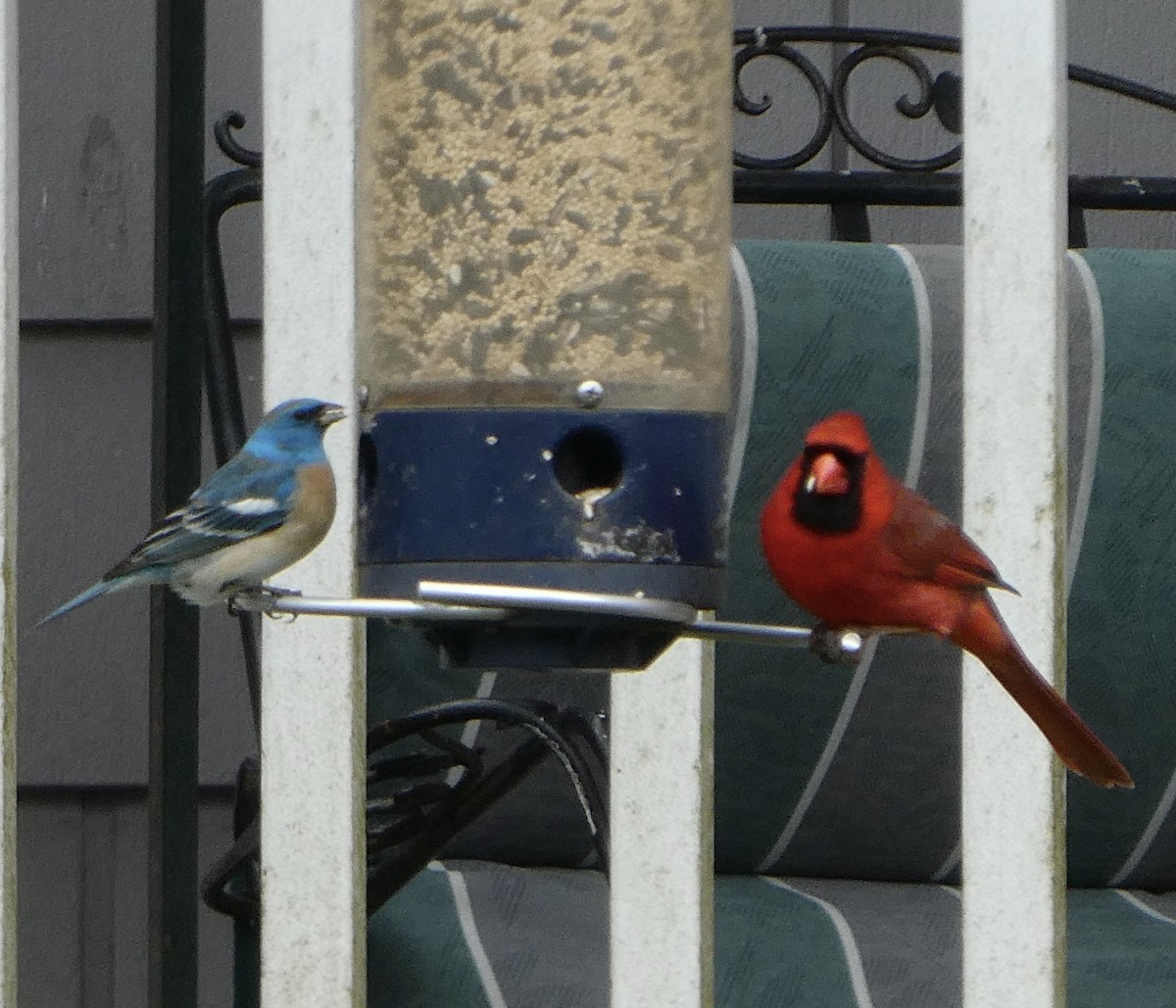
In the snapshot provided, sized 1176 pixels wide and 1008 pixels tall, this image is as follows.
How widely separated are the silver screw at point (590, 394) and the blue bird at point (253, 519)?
349mm

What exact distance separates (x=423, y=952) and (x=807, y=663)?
0.74 m

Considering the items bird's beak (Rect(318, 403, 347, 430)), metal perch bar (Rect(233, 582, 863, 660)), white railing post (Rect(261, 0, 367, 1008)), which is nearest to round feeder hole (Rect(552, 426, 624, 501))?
metal perch bar (Rect(233, 582, 863, 660))

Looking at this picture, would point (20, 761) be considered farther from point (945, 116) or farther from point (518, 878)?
point (945, 116)

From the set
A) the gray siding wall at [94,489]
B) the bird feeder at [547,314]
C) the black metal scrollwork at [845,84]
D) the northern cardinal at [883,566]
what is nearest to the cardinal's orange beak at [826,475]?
the northern cardinal at [883,566]

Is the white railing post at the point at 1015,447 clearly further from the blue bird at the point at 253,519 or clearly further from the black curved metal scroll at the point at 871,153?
the black curved metal scroll at the point at 871,153

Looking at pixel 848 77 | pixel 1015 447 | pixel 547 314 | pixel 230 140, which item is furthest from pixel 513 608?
pixel 848 77

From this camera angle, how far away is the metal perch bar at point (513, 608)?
1825mm

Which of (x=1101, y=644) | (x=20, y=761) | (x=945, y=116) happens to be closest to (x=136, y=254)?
(x=20, y=761)

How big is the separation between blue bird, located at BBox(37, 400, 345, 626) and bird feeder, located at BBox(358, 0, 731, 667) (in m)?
0.20

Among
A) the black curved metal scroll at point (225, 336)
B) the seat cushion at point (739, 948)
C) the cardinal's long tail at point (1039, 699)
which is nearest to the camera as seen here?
the cardinal's long tail at point (1039, 699)

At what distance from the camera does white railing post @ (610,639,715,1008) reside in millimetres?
2502

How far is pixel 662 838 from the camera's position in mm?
2508

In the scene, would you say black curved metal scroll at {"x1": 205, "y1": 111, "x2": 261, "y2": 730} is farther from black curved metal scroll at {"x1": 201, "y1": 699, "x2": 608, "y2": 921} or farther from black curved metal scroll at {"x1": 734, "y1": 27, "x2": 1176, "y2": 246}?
black curved metal scroll at {"x1": 734, "y1": 27, "x2": 1176, "y2": 246}

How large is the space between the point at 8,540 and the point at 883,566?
3.21 ft
